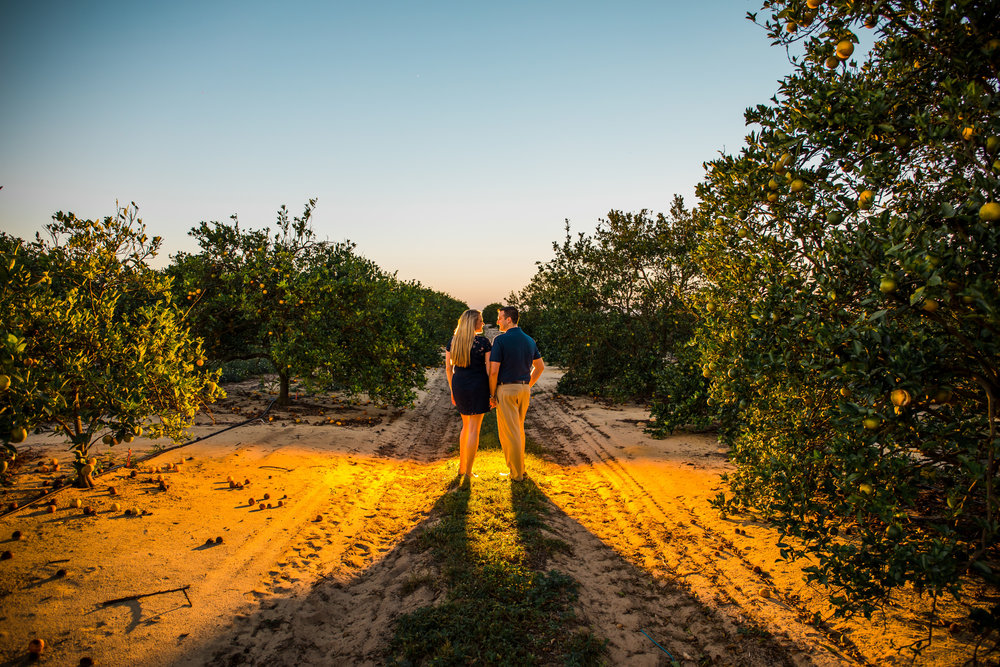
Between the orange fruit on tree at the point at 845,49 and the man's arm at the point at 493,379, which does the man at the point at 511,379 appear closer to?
the man's arm at the point at 493,379

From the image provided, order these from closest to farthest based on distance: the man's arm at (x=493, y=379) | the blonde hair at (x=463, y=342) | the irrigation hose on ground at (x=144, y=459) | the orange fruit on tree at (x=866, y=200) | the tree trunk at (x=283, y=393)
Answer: the orange fruit on tree at (x=866, y=200) → the irrigation hose on ground at (x=144, y=459) → the blonde hair at (x=463, y=342) → the man's arm at (x=493, y=379) → the tree trunk at (x=283, y=393)

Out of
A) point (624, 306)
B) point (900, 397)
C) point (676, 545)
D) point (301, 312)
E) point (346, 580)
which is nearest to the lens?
point (900, 397)

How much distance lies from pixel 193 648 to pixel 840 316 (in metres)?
4.87

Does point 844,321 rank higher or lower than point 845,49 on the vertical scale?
lower

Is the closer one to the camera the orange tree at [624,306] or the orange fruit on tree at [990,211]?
the orange fruit on tree at [990,211]

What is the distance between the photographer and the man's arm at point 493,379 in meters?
6.45

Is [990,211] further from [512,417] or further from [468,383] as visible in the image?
[468,383]

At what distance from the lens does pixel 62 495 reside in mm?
5148

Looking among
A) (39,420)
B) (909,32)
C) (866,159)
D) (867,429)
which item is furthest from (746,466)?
(39,420)

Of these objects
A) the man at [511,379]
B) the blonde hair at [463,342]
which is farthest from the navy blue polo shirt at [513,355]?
the blonde hair at [463,342]

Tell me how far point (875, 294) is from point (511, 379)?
448 cm

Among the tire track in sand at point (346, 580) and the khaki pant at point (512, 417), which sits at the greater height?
the khaki pant at point (512, 417)

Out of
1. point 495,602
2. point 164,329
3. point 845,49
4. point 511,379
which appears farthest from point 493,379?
point 845,49

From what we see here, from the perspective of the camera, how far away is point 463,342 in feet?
20.9
